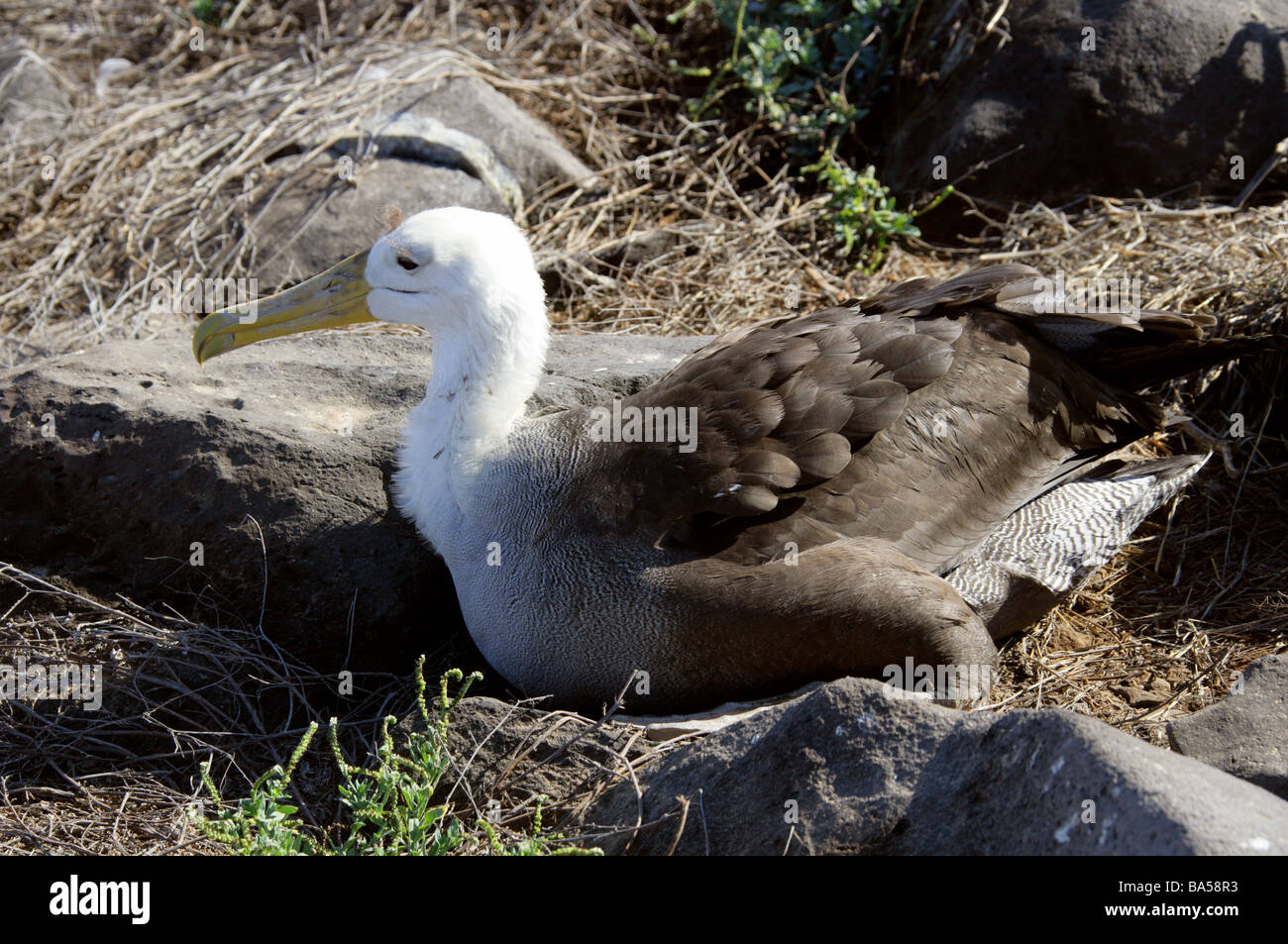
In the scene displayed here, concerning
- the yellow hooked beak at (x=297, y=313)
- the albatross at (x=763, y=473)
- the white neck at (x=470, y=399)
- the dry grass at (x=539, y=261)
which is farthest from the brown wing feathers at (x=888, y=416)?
the yellow hooked beak at (x=297, y=313)

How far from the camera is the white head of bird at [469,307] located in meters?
4.25

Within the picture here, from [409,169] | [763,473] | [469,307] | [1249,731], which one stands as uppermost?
[409,169]

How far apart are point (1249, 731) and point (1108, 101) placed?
170 inches

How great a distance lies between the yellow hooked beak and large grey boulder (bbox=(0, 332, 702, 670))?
0.35 meters

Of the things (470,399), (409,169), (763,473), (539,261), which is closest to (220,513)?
(470,399)

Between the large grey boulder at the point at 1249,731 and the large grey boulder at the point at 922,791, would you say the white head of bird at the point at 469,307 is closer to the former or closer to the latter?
the large grey boulder at the point at 922,791

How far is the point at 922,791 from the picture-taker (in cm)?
305

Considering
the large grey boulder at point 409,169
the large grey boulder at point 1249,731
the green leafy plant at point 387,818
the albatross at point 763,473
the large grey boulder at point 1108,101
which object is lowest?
the green leafy plant at point 387,818

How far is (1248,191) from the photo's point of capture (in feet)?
21.8

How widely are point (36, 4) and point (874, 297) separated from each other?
8.57 metres

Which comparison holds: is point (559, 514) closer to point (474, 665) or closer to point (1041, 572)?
point (474, 665)

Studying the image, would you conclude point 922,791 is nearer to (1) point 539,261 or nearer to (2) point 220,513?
(2) point 220,513

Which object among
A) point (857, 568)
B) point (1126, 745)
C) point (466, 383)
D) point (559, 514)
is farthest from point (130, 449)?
point (1126, 745)

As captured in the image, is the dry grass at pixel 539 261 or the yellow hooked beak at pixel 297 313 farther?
the yellow hooked beak at pixel 297 313
